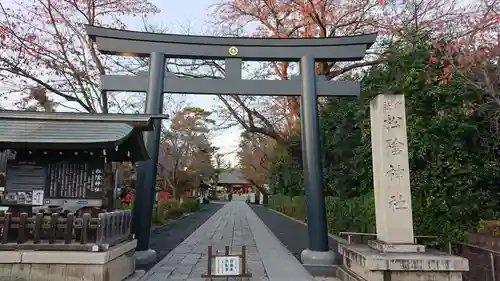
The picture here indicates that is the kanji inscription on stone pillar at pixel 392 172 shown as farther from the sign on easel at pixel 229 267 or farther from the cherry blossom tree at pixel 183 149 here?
the cherry blossom tree at pixel 183 149

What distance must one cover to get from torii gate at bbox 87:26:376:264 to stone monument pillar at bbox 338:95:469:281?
7.76 feet

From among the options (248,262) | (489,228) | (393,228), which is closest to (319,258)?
(248,262)

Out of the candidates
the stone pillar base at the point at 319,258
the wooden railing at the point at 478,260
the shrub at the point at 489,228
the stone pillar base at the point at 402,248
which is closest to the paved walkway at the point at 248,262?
the stone pillar base at the point at 319,258

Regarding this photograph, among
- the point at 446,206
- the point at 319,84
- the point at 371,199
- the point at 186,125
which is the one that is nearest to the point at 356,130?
the point at 371,199

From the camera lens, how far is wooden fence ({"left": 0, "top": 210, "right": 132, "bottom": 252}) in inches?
276

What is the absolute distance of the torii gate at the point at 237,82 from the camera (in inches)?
399

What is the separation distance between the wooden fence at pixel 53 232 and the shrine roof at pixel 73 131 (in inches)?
53.3

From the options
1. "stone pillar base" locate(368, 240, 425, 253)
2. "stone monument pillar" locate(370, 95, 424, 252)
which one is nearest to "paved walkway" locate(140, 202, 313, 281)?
"stone pillar base" locate(368, 240, 425, 253)

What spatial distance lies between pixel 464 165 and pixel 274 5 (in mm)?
11736

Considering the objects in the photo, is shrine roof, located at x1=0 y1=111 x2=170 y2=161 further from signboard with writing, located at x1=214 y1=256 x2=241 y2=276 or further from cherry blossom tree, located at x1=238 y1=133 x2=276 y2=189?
cherry blossom tree, located at x1=238 y1=133 x2=276 y2=189

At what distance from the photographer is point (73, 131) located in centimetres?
798

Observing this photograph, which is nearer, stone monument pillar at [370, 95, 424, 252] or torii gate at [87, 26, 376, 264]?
stone monument pillar at [370, 95, 424, 252]

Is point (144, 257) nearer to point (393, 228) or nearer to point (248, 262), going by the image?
point (248, 262)

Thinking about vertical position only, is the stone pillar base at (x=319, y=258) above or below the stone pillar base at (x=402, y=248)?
below
